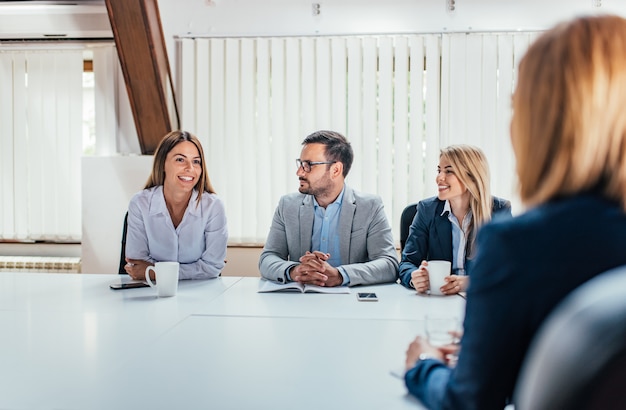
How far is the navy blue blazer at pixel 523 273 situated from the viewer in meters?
0.76

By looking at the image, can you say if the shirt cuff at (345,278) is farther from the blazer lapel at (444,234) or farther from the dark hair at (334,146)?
the dark hair at (334,146)

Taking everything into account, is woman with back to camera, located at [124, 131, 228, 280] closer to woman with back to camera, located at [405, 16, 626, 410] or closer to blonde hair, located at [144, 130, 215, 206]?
blonde hair, located at [144, 130, 215, 206]

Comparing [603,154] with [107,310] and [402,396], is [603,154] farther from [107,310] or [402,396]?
[107,310]

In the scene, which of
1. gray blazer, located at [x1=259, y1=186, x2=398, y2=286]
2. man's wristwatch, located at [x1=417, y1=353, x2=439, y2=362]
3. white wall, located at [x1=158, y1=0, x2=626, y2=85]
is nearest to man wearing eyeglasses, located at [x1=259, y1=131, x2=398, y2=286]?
gray blazer, located at [x1=259, y1=186, x2=398, y2=286]

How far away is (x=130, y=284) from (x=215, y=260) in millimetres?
434

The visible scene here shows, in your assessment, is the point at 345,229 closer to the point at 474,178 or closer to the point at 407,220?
the point at 407,220

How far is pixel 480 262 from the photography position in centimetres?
81

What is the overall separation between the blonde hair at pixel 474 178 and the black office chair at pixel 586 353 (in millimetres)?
2017

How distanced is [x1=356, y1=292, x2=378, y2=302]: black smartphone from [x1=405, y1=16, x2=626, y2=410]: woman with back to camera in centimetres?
122

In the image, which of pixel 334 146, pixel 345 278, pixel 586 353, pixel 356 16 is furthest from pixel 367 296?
pixel 356 16

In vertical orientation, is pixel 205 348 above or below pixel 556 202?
below

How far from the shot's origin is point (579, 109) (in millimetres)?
765

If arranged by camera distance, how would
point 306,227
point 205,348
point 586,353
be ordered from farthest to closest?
point 306,227, point 205,348, point 586,353

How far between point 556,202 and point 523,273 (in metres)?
0.12
